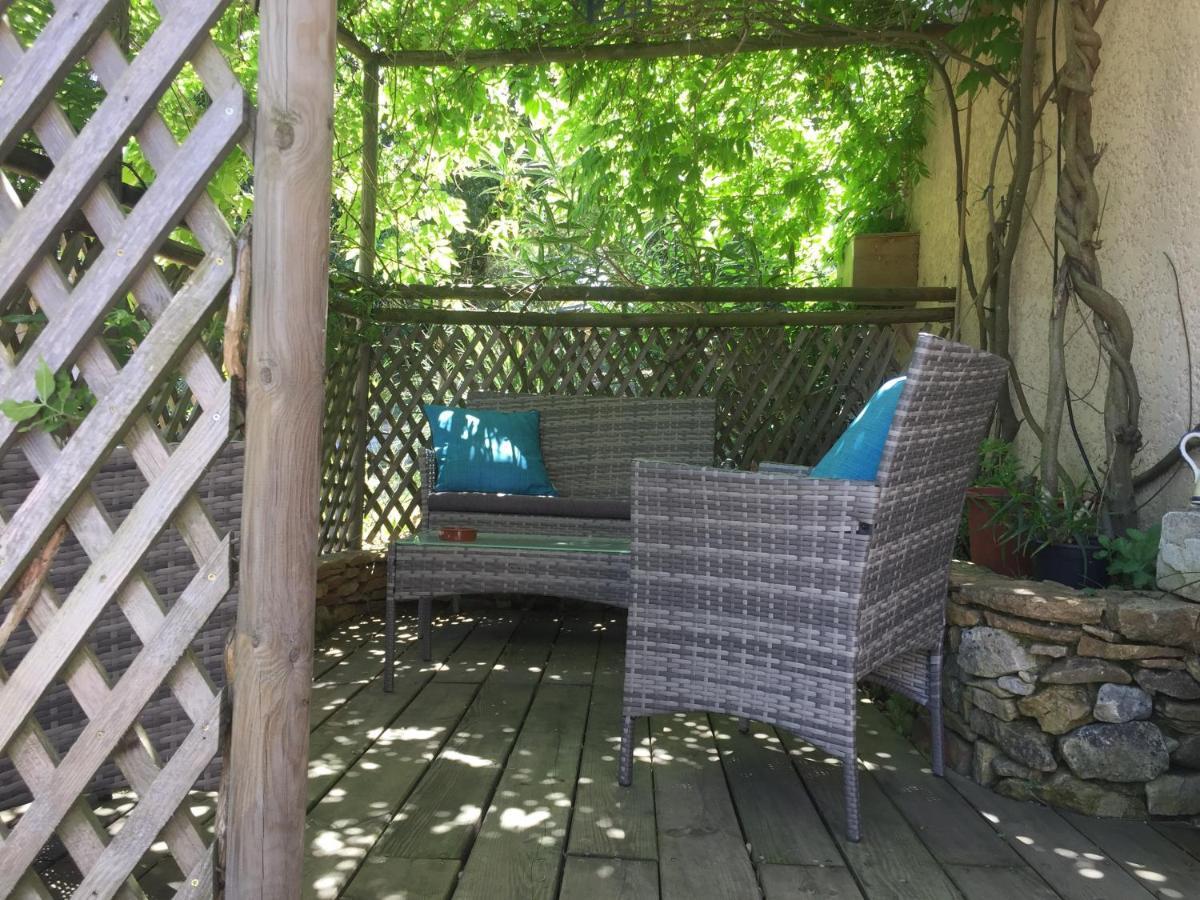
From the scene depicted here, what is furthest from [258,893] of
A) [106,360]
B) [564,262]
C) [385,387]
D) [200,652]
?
[564,262]

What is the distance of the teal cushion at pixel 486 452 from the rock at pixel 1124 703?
7.31ft

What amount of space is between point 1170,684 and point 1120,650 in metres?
0.11

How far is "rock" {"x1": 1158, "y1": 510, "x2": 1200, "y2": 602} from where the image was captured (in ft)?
6.75

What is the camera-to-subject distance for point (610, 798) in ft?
6.79

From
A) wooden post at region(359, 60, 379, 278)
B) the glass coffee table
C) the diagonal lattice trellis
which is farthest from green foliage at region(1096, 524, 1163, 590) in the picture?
wooden post at region(359, 60, 379, 278)

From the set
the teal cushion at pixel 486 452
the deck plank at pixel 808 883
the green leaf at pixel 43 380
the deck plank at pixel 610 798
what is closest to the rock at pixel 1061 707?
the deck plank at pixel 808 883

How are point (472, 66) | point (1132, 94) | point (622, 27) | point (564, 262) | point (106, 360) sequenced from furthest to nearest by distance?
point (564, 262) → point (472, 66) → point (622, 27) → point (1132, 94) → point (106, 360)

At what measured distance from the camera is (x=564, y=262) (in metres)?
5.23

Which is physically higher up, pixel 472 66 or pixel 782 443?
pixel 472 66

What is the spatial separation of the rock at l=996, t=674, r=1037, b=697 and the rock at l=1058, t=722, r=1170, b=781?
0.39ft

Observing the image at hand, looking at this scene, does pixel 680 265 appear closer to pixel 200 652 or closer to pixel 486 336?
pixel 486 336

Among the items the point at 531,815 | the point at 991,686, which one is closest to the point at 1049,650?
the point at 991,686

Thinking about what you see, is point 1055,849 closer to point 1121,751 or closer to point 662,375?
point 1121,751

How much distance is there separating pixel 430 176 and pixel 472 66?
1.41 m
